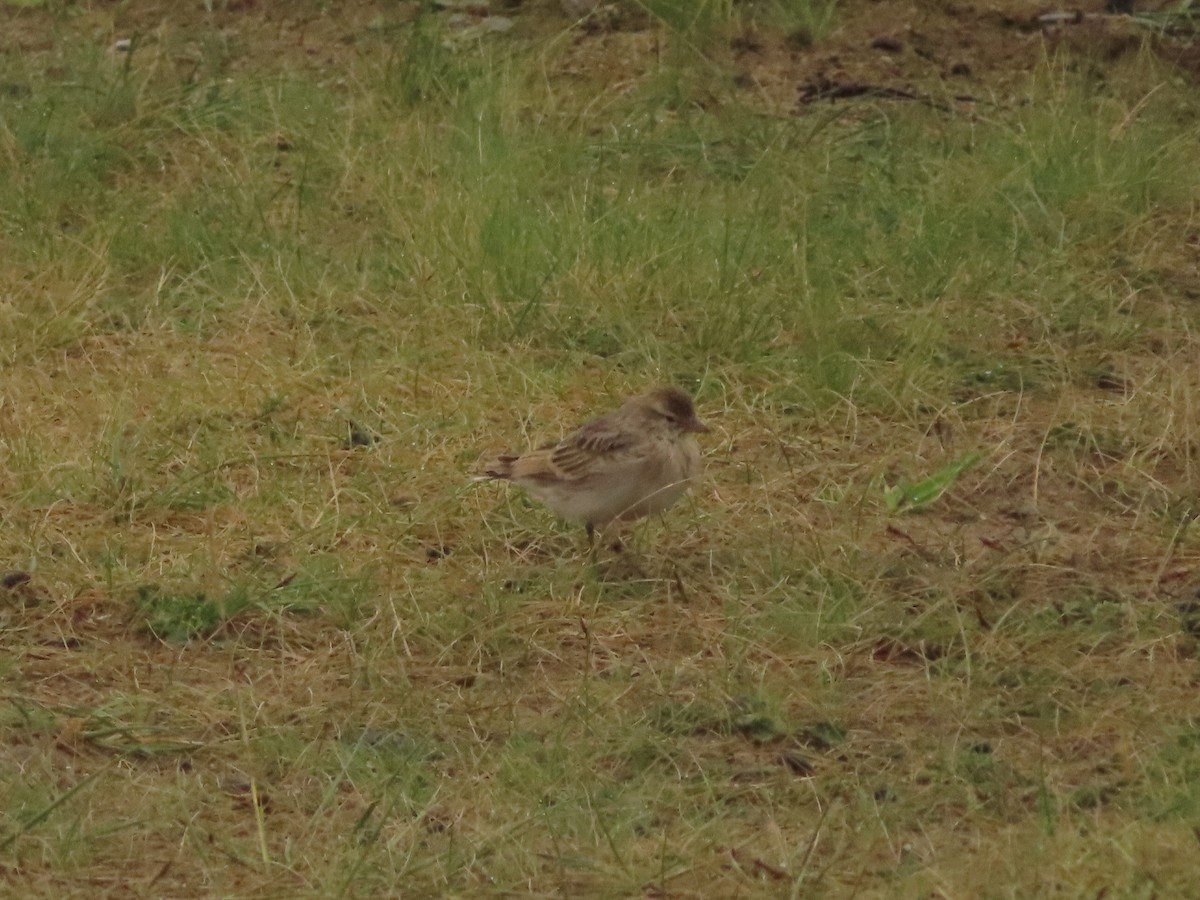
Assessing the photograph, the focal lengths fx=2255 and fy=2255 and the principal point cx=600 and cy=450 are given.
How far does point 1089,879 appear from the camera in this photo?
4.26m

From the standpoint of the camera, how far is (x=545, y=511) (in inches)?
253

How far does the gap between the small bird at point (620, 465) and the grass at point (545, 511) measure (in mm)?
158

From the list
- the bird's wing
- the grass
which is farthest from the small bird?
the grass

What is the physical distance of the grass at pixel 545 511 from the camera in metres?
4.76

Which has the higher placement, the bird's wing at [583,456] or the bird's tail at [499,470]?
the bird's wing at [583,456]

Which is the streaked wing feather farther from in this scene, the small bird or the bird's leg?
the bird's leg

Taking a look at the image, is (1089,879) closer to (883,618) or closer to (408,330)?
(883,618)

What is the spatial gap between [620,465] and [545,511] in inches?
19.6

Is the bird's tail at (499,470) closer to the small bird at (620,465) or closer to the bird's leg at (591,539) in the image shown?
the small bird at (620,465)

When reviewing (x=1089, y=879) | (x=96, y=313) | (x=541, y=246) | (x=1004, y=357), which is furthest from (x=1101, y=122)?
(x=1089, y=879)

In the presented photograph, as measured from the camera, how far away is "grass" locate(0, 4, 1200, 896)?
187 inches

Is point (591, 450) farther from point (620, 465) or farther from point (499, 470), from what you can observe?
point (499, 470)

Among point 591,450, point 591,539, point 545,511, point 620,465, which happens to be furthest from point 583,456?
point 545,511

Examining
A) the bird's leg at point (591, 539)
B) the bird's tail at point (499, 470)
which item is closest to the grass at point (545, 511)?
the bird's leg at point (591, 539)
